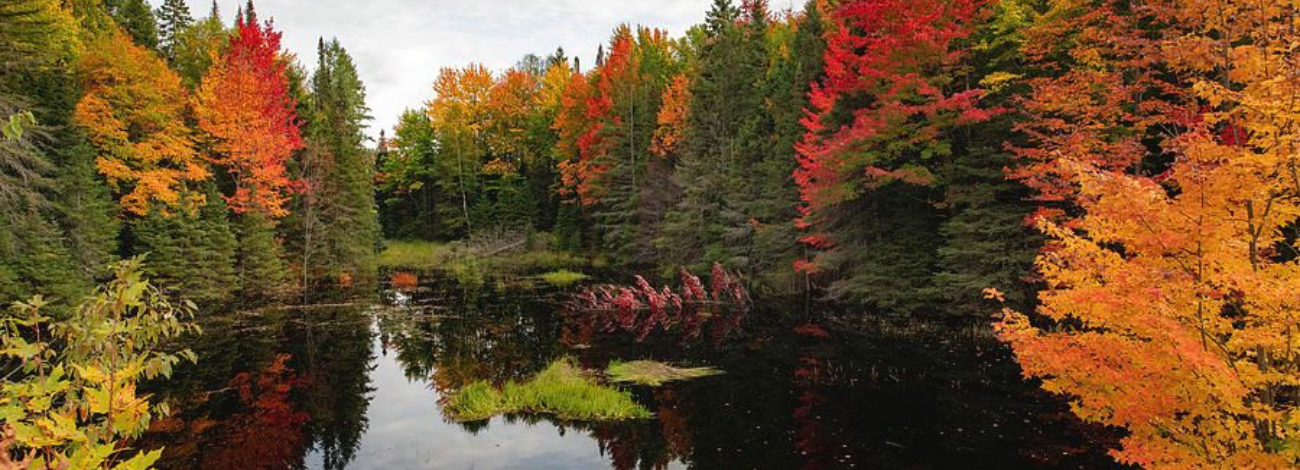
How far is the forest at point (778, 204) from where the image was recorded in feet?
22.0

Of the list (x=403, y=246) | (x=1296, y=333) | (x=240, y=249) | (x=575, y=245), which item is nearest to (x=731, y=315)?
(x=1296, y=333)

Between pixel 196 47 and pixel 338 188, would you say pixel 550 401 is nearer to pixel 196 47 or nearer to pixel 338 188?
pixel 338 188

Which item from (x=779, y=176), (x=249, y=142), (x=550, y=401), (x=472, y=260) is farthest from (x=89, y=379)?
(x=472, y=260)

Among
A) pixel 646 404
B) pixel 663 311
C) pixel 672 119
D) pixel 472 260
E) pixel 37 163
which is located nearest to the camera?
pixel 646 404

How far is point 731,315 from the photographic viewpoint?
81.6 feet

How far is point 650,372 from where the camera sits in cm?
1612

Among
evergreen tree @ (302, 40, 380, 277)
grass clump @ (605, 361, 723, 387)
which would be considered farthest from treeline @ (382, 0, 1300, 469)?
evergreen tree @ (302, 40, 380, 277)

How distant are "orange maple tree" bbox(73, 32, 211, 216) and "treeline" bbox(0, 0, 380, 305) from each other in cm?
6

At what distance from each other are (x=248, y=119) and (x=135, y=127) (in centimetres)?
453

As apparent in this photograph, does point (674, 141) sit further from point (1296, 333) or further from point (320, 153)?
point (1296, 333)

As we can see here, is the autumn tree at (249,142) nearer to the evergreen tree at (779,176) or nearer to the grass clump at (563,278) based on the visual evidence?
the grass clump at (563,278)

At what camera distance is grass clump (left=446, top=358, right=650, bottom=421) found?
1338 centimetres

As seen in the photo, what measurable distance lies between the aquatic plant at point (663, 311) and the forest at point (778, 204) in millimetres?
218

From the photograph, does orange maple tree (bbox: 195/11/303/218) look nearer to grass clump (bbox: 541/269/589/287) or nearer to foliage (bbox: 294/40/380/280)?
foliage (bbox: 294/40/380/280)
